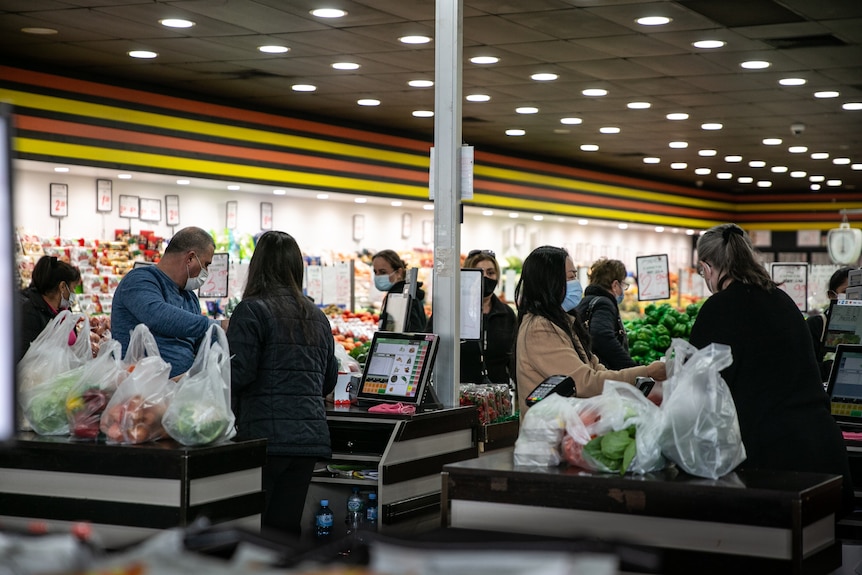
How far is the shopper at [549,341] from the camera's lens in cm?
405

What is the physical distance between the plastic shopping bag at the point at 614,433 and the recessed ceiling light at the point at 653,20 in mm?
4527

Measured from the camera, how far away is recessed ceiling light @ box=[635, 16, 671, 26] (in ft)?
22.9

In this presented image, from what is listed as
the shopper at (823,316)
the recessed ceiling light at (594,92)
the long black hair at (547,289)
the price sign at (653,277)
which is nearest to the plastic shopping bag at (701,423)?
the long black hair at (547,289)

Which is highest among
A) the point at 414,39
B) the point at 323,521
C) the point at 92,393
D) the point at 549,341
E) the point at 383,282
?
the point at 414,39

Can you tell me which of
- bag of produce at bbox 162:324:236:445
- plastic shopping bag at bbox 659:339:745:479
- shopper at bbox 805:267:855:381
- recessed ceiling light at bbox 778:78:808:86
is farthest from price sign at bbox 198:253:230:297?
plastic shopping bag at bbox 659:339:745:479

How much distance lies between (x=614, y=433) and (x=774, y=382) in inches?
27.4

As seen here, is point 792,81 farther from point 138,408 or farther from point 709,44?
point 138,408

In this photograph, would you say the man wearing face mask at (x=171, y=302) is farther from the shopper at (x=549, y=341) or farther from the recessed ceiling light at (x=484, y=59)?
the recessed ceiling light at (x=484, y=59)

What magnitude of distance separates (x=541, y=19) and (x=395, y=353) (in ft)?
9.42

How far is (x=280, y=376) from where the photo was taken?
3.96 metres

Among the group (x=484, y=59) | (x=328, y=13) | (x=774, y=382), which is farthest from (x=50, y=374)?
(x=484, y=59)

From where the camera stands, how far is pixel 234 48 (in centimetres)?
791

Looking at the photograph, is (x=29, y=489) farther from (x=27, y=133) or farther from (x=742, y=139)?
(x=742, y=139)

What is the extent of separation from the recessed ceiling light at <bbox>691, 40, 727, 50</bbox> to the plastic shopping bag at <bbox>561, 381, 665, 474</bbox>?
17.2ft
